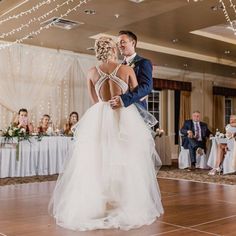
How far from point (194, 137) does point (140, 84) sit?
537 centimetres

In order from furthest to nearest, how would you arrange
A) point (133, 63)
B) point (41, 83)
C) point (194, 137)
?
1. point (41, 83)
2. point (194, 137)
3. point (133, 63)

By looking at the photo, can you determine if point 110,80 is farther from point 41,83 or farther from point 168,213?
point 41,83

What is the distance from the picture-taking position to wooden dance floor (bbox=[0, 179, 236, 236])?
2719mm

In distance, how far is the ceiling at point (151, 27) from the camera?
5.94 metres

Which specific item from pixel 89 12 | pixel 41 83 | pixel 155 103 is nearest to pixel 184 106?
pixel 155 103

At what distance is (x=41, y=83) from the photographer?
8977 millimetres

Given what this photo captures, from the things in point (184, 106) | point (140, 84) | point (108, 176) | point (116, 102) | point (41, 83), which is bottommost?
point (108, 176)

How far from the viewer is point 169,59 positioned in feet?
33.7

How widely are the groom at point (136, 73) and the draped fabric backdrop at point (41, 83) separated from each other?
576 centimetres

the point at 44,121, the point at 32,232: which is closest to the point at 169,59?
the point at 44,121

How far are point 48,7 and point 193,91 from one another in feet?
24.9

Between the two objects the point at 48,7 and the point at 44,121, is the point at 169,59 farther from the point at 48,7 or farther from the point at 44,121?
the point at 48,7

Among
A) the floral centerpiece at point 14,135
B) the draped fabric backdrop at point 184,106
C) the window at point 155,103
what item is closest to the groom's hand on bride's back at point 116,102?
the floral centerpiece at point 14,135

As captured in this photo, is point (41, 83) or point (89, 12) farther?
point (41, 83)
